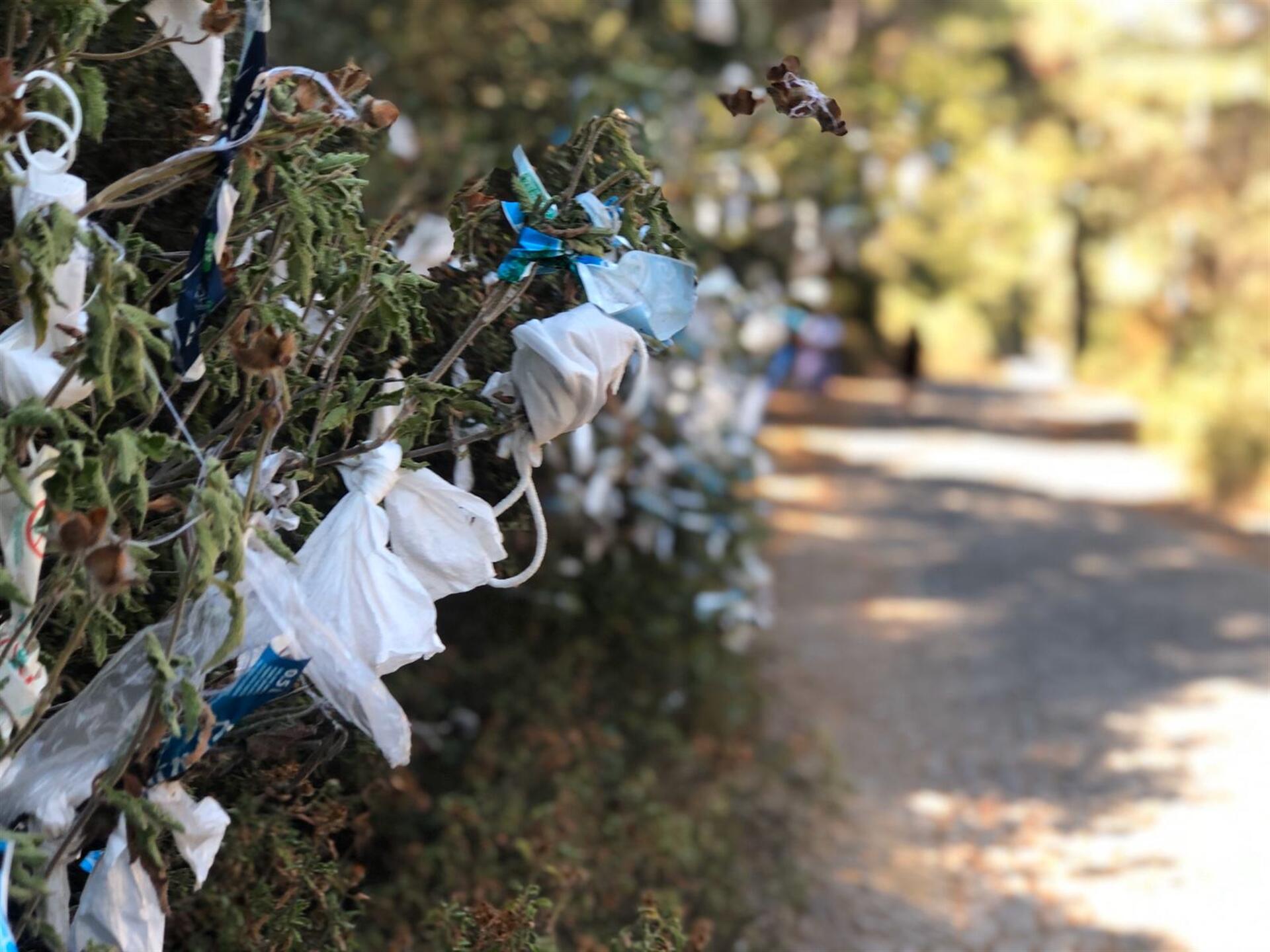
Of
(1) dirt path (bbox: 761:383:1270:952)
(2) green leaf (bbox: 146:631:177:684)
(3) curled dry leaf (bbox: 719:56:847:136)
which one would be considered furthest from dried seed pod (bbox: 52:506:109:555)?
(1) dirt path (bbox: 761:383:1270:952)

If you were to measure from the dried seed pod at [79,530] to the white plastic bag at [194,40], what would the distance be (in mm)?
761

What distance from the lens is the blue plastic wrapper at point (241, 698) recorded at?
1.68 m

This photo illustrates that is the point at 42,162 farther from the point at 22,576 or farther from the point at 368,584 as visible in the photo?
the point at 368,584

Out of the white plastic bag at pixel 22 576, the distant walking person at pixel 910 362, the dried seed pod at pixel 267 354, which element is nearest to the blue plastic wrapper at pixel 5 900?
the white plastic bag at pixel 22 576

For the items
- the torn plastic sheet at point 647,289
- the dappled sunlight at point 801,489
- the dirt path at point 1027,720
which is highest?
the torn plastic sheet at point 647,289

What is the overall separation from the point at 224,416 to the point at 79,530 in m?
0.73

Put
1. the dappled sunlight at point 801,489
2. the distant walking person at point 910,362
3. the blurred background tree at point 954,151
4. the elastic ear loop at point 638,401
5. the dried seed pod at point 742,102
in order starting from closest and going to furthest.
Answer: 1. the dried seed pod at point 742,102
2. the elastic ear loop at point 638,401
3. the blurred background tree at point 954,151
4. the dappled sunlight at point 801,489
5. the distant walking person at point 910,362

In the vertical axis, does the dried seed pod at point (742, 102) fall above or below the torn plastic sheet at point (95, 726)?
above

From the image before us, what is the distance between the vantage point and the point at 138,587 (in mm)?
1774

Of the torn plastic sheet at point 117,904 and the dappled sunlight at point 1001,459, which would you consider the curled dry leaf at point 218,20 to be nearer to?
the torn plastic sheet at point 117,904

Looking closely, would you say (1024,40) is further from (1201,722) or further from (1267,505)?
(1201,722)

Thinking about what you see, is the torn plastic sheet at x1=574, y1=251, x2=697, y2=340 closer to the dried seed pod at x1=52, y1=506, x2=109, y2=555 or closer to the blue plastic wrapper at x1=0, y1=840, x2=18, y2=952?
the dried seed pod at x1=52, y1=506, x2=109, y2=555

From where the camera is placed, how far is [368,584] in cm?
183

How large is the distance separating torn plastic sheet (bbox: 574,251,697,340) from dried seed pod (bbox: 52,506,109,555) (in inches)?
29.0
